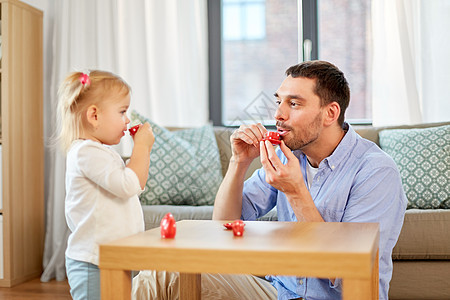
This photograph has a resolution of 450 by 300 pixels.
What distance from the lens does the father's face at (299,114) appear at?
1.78 meters

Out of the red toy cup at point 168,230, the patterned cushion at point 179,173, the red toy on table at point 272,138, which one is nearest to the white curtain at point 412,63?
the patterned cushion at point 179,173

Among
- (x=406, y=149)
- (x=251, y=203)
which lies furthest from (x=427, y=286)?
(x=251, y=203)

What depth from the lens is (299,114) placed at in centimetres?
180

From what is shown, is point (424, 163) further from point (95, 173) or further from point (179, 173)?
point (95, 173)

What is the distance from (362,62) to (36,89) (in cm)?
214

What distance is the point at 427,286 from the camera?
7.95 ft

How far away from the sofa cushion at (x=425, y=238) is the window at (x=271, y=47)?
1.40 metres

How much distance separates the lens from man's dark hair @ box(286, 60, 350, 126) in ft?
5.97

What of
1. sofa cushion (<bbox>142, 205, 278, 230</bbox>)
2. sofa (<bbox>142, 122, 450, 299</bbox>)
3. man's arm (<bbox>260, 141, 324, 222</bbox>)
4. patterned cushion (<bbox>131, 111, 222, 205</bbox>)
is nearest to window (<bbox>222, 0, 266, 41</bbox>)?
patterned cushion (<bbox>131, 111, 222, 205</bbox>)

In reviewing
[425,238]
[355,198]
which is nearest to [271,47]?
[425,238]

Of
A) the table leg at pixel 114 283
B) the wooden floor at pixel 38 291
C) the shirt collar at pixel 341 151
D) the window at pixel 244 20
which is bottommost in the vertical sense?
the wooden floor at pixel 38 291

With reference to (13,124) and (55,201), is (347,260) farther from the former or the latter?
(55,201)

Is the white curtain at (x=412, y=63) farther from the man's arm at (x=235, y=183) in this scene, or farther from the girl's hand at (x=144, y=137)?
the girl's hand at (x=144, y=137)

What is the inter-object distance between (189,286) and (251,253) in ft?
1.47
